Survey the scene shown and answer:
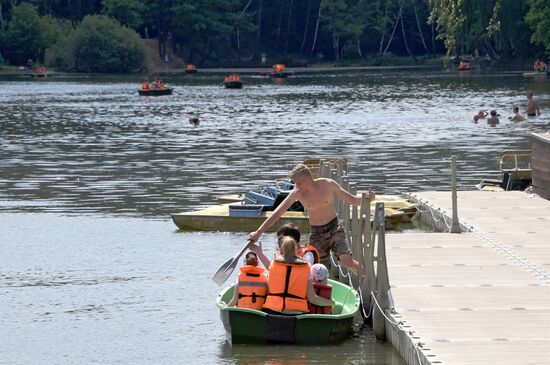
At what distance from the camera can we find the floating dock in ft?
46.3

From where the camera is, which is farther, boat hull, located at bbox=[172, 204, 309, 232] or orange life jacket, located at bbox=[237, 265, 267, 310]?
boat hull, located at bbox=[172, 204, 309, 232]

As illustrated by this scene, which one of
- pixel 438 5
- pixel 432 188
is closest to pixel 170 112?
pixel 438 5

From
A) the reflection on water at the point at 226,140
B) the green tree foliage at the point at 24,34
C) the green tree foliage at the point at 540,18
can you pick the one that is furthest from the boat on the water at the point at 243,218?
the green tree foliage at the point at 24,34

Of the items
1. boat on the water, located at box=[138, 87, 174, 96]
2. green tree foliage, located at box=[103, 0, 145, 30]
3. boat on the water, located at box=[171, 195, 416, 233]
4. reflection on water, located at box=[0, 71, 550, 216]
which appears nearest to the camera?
boat on the water, located at box=[171, 195, 416, 233]

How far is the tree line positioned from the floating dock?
470ft

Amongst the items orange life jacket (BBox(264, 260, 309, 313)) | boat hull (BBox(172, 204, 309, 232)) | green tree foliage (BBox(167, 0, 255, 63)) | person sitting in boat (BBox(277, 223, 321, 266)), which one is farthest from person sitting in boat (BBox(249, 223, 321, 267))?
green tree foliage (BBox(167, 0, 255, 63))

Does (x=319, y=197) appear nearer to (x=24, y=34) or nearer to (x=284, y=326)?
(x=284, y=326)

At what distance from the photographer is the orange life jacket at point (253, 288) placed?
636 inches

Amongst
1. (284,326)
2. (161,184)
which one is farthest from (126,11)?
(284,326)

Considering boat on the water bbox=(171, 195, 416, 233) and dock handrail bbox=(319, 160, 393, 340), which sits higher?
dock handrail bbox=(319, 160, 393, 340)

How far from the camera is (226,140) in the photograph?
54.8 meters

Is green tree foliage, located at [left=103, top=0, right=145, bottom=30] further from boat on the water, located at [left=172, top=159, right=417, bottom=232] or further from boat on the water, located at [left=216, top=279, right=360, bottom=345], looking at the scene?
boat on the water, located at [left=216, top=279, right=360, bottom=345]

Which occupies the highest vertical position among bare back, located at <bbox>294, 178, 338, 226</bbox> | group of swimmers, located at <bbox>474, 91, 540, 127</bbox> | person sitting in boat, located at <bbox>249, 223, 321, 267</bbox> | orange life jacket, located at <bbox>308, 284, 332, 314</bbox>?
bare back, located at <bbox>294, 178, 338, 226</bbox>

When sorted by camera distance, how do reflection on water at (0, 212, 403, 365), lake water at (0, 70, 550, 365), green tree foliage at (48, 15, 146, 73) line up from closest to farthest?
reflection on water at (0, 212, 403, 365), lake water at (0, 70, 550, 365), green tree foliage at (48, 15, 146, 73)
